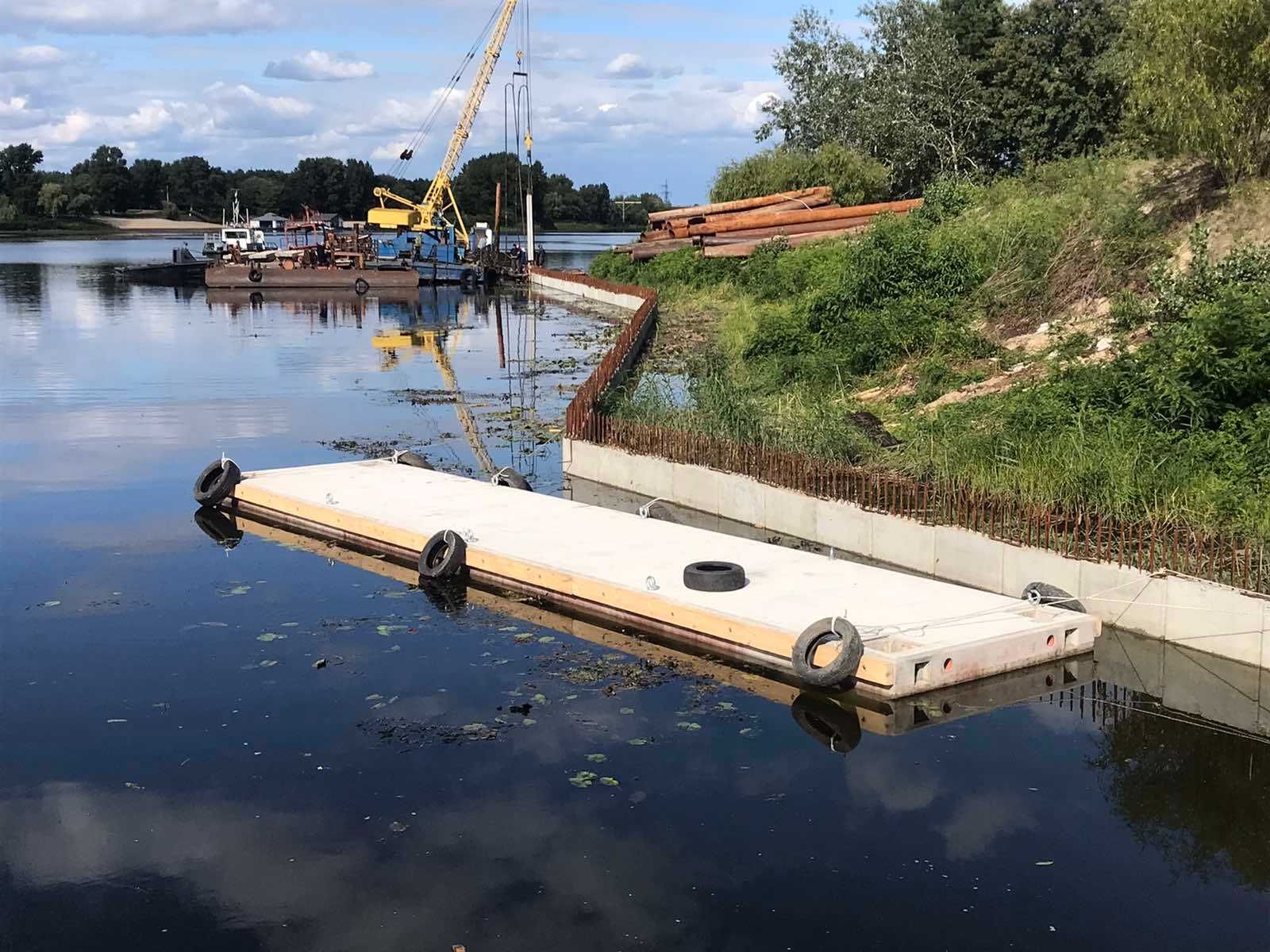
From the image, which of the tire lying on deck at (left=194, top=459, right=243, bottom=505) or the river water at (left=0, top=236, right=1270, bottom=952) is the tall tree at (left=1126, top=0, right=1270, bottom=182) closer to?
the river water at (left=0, top=236, right=1270, bottom=952)

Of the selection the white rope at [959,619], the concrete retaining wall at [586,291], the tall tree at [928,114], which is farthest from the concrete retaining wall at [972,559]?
the tall tree at [928,114]

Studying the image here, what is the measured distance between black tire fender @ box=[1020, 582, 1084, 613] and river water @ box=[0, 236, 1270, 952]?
3.04ft

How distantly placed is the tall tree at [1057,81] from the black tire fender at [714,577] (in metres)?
45.5

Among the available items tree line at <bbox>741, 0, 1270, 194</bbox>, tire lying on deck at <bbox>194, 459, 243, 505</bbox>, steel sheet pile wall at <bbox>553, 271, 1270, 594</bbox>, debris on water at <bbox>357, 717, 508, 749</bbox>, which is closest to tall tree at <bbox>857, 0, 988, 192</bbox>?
tree line at <bbox>741, 0, 1270, 194</bbox>

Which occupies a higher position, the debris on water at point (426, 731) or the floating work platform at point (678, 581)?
the floating work platform at point (678, 581)

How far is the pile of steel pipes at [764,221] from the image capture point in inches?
Answer: 2088

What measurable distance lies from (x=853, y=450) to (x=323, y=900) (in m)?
13.3

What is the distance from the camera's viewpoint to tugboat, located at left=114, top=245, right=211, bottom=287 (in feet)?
294

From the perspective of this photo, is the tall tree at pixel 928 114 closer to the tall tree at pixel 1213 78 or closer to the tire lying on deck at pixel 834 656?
the tall tree at pixel 1213 78

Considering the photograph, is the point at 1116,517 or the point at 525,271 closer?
the point at 1116,517

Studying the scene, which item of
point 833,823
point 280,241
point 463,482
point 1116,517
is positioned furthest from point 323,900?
point 280,241

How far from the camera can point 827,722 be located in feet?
45.5

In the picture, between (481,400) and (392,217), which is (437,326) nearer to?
(481,400)

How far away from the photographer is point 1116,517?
656 inches
